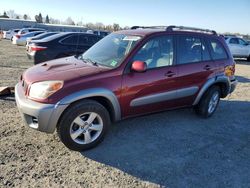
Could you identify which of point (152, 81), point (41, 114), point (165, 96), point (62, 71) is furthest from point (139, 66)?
point (41, 114)

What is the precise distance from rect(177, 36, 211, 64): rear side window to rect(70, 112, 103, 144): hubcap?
2022 mm

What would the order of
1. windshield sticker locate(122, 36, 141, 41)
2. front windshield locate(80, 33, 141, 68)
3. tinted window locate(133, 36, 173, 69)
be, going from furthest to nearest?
windshield sticker locate(122, 36, 141, 41) < tinted window locate(133, 36, 173, 69) < front windshield locate(80, 33, 141, 68)

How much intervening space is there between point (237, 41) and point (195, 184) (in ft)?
60.3

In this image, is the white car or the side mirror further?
the white car

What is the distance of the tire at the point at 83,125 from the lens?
12.8 feet

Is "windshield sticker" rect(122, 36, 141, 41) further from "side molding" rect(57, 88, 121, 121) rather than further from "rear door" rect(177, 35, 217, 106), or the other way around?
"side molding" rect(57, 88, 121, 121)

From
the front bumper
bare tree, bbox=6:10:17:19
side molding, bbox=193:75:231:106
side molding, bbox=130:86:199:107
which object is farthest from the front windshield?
bare tree, bbox=6:10:17:19

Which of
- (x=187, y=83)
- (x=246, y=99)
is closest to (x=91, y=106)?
(x=187, y=83)

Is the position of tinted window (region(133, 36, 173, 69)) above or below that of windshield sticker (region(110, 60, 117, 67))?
above

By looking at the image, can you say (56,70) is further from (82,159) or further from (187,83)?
(187,83)

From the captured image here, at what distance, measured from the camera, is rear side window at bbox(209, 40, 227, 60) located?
5902 mm

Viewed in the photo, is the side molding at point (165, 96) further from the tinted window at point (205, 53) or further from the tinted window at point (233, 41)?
the tinted window at point (233, 41)

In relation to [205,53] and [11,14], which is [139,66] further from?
[11,14]

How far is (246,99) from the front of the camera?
802cm
